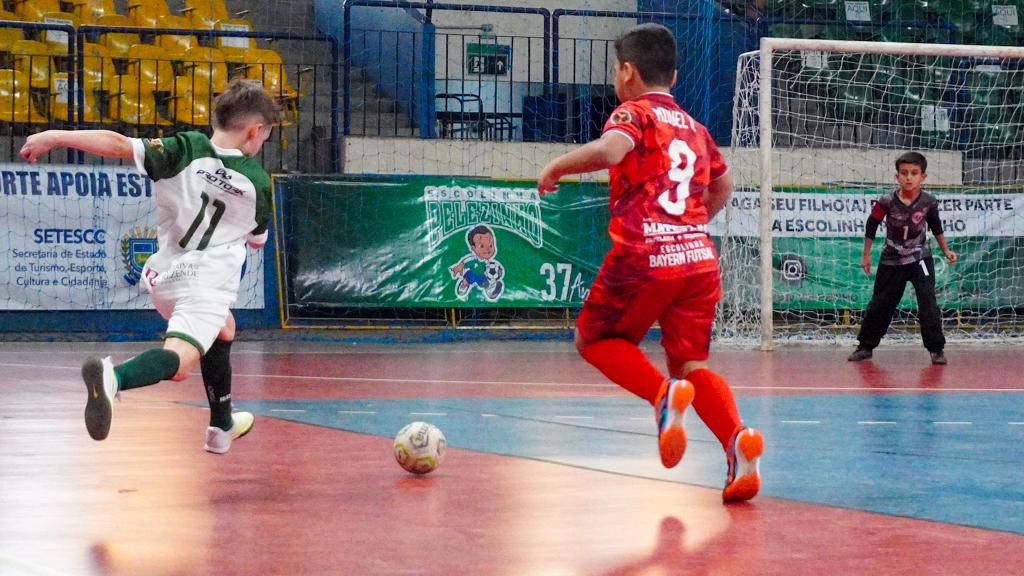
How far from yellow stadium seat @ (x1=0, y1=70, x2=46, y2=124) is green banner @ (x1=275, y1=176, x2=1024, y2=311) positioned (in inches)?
124

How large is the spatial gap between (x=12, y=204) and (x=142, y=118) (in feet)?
8.05

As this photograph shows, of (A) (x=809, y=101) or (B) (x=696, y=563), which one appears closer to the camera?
(B) (x=696, y=563)

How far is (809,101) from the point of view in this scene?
59.3 ft

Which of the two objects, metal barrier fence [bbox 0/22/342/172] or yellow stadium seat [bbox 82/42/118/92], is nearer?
metal barrier fence [bbox 0/22/342/172]

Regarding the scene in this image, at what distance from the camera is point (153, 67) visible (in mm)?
17109

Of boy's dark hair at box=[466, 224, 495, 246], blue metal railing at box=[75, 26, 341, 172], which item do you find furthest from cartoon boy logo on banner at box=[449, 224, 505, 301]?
blue metal railing at box=[75, 26, 341, 172]

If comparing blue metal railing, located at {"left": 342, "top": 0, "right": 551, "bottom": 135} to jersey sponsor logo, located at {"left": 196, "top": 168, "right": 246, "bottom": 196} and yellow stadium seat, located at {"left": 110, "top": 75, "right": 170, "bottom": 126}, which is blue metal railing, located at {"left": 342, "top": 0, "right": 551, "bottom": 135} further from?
jersey sponsor logo, located at {"left": 196, "top": 168, "right": 246, "bottom": 196}

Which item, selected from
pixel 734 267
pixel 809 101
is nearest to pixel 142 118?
pixel 734 267

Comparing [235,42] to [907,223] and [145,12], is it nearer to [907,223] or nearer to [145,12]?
[145,12]

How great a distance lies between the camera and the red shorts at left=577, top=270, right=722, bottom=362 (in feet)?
16.2

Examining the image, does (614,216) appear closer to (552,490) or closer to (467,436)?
(552,490)

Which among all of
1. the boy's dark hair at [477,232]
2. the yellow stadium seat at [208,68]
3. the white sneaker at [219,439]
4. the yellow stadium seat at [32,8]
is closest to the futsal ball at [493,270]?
the boy's dark hair at [477,232]

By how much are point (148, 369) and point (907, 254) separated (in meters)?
8.83

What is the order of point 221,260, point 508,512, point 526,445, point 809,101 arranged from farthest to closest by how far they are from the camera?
point 809,101, point 526,445, point 221,260, point 508,512
